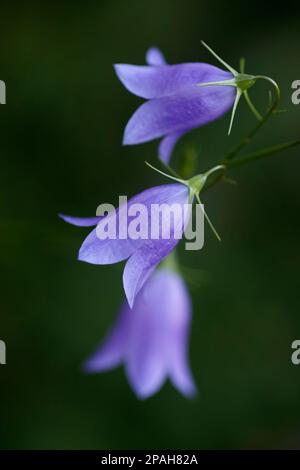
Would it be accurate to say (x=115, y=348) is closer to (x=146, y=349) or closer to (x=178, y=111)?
(x=146, y=349)

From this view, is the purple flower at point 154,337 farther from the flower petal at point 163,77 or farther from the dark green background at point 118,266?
the flower petal at point 163,77

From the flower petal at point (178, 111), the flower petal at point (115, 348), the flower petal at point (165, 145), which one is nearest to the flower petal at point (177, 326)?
the flower petal at point (115, 348)

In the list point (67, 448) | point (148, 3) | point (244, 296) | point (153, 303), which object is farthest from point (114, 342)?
point (148, 3)

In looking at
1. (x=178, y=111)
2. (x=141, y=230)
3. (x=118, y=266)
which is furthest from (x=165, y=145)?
(x=118, y=266)

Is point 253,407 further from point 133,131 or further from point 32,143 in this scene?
point 133,131

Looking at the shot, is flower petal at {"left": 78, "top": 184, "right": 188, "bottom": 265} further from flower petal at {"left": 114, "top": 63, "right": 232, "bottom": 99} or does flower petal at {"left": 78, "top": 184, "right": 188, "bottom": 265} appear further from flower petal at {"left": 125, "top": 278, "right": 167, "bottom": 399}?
flower petal at {"left": 125, "top": 278, "right": 167, "bottom": 399}

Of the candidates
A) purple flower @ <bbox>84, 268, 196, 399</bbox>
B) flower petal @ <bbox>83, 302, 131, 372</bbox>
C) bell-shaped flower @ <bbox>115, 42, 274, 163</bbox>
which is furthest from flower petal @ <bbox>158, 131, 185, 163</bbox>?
flower petal @ <bbox>83, 302, 131, 372</bbox>
